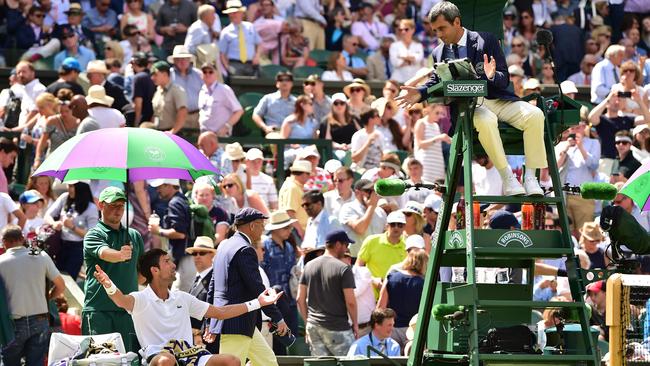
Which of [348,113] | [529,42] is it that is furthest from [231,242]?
[529,42]

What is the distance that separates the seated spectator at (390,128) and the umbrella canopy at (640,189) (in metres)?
7.28

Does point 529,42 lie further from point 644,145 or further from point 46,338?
point 46,338

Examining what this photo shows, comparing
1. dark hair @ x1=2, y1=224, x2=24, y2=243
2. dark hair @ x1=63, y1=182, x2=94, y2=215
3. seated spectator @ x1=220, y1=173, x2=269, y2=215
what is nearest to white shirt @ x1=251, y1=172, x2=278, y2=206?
seated spectator @ x1=220, y1=173, x2=269, y2=215

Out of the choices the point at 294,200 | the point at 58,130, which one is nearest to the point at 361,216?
the point at 294,200

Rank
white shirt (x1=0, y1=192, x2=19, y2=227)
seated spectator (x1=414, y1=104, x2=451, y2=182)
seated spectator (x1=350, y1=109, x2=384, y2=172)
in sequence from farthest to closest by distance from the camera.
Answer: seated spectator (x1=350, y1=109, x2=384, y2=172) → seated spectator (x1=414, y1=104, x2=451, y2=182) → white shirt (x1=0, y1=192, x2=19, y2=227)

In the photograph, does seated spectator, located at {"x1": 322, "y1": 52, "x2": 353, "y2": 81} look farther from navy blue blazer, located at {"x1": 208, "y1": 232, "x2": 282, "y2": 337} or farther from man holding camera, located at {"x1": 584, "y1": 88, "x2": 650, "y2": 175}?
navy blue blazer, located at {"x1": 208, "y1": 232, "x2": 282, "y2": 337}

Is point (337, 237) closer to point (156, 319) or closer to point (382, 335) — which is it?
point (382, 335)

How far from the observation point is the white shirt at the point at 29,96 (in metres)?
19.7

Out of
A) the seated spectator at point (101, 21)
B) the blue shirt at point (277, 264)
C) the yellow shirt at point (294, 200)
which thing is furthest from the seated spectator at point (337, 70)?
the blue shirt at point (277, 264)

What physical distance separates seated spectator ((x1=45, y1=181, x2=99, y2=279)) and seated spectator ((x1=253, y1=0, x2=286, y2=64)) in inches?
301

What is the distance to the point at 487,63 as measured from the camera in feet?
35.8

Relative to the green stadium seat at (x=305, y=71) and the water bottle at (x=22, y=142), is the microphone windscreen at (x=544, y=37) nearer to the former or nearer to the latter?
the water bottle at (x=22, y=142)

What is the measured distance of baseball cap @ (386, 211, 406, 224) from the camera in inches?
627

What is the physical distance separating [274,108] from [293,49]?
353 cm
